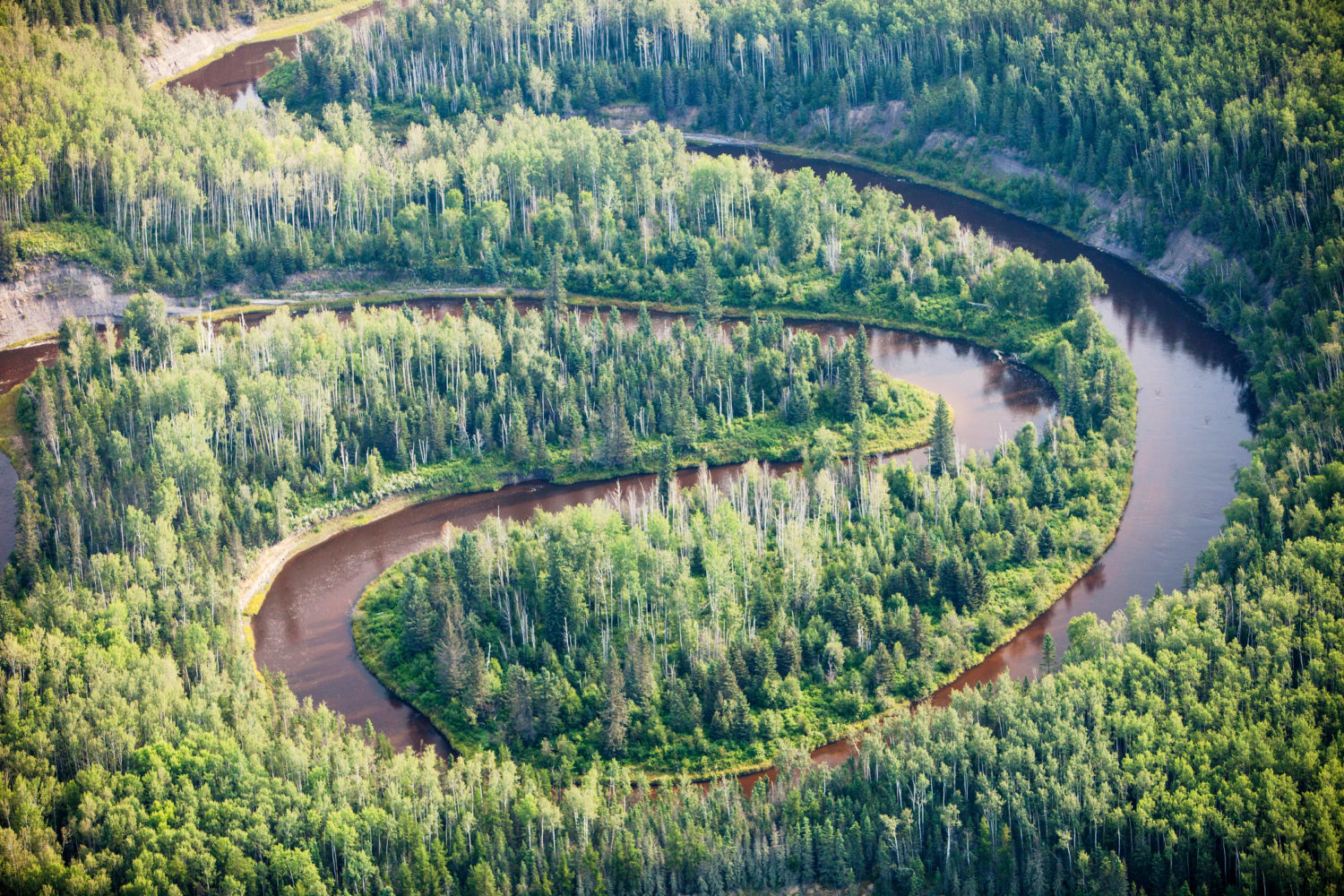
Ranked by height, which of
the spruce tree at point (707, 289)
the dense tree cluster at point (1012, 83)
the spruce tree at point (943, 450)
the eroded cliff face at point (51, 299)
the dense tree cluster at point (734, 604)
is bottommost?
the dense tree cluster at point (734, 604)

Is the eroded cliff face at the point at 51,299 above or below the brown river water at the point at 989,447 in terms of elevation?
above

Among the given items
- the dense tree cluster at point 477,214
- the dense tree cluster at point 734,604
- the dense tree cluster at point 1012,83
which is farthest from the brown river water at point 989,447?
the dense tree cluster at point 1012,83

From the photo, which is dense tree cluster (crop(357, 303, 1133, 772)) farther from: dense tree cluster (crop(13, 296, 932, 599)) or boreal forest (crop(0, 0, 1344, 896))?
dense tree cluster (crop(13, 296, 932, 599))

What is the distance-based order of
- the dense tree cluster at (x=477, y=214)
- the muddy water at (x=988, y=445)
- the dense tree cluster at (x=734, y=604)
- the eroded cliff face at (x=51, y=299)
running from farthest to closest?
the dense tree cluster at (x=477, y=214) < the eroded cliff face at (x=51, y=299) < the muddy water at (x=988, y=445) < the dense tree cluster at (x=734, y=604)

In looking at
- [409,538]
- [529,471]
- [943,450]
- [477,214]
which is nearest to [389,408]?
[529,471]

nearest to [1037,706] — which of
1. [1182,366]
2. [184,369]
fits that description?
[1182,366]

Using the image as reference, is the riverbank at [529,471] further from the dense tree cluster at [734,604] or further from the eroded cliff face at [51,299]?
the eroded cliff face at [51,299]

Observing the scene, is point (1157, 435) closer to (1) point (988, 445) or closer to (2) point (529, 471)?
(1) point (988, 445)
